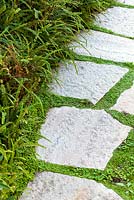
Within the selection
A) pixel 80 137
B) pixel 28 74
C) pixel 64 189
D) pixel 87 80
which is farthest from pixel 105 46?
pixel 64 189

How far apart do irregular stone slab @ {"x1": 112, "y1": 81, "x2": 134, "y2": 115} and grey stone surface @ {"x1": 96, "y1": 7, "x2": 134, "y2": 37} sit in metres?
0.76

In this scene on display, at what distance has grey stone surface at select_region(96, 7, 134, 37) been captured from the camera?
11.1 feet

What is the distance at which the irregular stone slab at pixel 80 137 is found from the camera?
86.6 inches

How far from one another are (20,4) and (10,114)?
907 millimetres

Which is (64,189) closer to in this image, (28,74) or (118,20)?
(28,74)

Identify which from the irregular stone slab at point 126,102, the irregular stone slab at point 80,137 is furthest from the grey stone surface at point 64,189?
the irregular stone slab at point 126,102

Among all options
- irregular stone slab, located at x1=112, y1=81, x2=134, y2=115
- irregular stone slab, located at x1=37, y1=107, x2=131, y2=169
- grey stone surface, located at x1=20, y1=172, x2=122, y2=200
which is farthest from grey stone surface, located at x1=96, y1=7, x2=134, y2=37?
grey stone surface, located at x1=20, y1=172, x2=122, y2=200

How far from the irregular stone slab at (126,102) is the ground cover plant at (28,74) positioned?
0.19 m

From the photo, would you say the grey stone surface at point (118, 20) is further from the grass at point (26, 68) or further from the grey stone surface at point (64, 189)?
the grey stone surface at point (64, 189)

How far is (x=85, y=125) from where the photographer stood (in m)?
2.40

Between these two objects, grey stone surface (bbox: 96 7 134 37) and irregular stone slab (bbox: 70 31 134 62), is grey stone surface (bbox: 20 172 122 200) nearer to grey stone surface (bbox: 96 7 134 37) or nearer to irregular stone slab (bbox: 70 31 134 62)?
irregular stone slab (bbox: 70 31 134 62)

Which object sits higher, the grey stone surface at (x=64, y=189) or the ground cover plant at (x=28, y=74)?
the ground cover plant at (x=28, y=74)

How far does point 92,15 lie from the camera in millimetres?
3490

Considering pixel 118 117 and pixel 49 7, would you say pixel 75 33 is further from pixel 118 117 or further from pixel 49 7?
pixel 118 117
